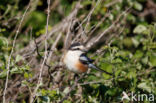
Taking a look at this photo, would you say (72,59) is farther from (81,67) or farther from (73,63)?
(81,67)

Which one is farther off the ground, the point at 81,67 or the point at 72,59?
the point at 72,59

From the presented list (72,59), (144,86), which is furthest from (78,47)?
(144,86)

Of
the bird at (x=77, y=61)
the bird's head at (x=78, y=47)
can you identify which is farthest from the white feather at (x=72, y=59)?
the bird's head at (x=78, y=47)

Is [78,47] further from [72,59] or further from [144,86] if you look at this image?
[144,86]

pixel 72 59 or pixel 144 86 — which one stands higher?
pixel 72 59

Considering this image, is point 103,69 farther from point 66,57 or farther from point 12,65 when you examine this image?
point 12,65

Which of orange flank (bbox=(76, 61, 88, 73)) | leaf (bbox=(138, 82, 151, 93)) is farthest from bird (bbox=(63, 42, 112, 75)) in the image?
leaf (bbox=(138, 82, 151, 93))

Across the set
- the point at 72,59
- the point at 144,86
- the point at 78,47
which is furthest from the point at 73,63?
the point at 144,86

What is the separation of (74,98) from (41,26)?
8.98ft

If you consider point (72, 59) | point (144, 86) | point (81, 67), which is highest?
point (72, 59)

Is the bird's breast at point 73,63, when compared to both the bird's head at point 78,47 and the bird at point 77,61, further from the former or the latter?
the bird's head at point 78,47

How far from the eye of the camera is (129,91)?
401cm

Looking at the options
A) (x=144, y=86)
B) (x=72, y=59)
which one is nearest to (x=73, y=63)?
(x=72, y=59)

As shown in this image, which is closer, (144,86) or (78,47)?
(78,47)
